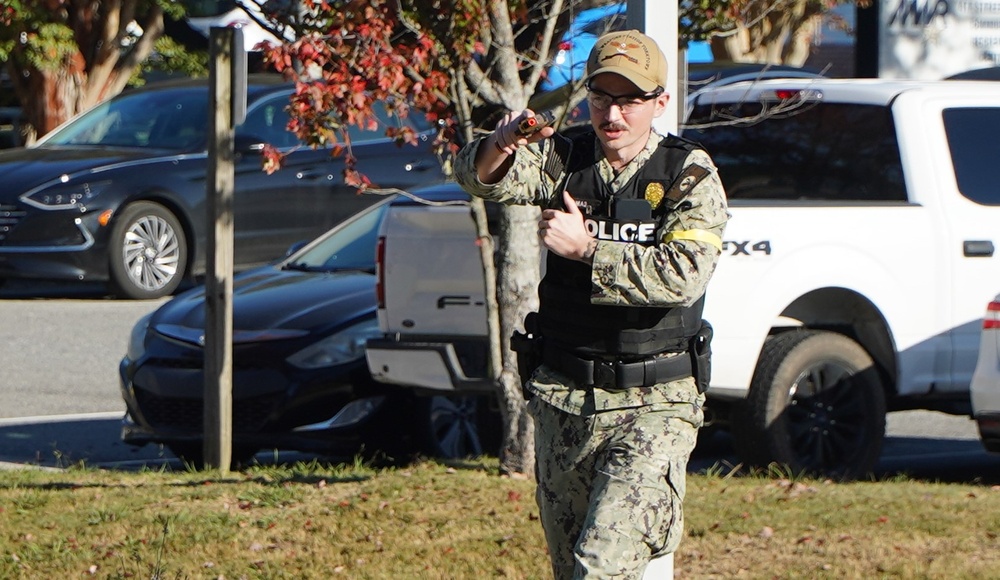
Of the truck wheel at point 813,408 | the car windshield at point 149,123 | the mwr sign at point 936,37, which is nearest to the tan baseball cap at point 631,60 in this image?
the truck wheel at point 813,408

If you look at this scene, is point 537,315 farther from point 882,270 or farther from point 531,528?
point 882,270

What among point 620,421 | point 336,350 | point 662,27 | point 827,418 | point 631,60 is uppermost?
point 662,27

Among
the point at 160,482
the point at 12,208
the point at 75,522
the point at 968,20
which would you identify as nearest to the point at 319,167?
the point at 12,208

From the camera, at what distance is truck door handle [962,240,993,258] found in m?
7.20

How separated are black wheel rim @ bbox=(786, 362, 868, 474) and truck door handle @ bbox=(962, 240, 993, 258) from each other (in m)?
0.77

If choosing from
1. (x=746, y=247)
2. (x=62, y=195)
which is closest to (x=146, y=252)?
(x=62, y=195)

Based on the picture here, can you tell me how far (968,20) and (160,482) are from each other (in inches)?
406

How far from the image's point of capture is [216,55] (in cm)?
721

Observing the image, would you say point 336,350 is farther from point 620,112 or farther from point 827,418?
point 620,112

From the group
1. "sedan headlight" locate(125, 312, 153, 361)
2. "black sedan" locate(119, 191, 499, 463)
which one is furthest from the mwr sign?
"sedan headlight" locate(125, 312, 153, 361)

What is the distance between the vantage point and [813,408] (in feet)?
23.1

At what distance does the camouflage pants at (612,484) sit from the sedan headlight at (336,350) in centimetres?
358

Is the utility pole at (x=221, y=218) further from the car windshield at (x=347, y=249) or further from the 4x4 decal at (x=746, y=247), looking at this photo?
the 4x4 decal at (x=746, y=247)

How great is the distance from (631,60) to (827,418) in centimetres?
353
